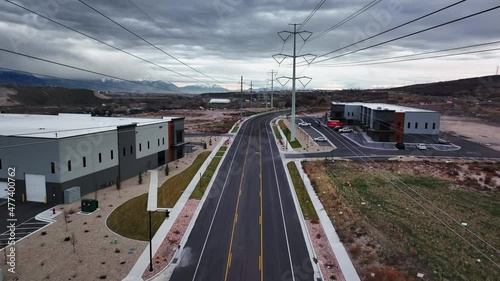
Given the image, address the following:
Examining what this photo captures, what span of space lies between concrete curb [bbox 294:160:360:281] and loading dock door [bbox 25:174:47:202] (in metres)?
29.4

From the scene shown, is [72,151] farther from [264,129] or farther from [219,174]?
[264,129]

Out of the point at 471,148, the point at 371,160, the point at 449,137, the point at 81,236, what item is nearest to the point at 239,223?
the point at 81,236

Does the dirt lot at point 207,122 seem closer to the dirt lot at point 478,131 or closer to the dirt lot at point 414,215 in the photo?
the dirt lot at point 414,215

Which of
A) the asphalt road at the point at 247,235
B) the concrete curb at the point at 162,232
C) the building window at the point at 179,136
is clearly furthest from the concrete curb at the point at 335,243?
the building window at the point at 179,136

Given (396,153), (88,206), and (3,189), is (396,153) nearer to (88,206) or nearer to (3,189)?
(88,206)

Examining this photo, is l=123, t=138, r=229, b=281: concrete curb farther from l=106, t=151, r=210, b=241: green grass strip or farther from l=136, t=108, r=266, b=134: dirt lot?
l=136, t=108, r=266, b=134: dirt lot

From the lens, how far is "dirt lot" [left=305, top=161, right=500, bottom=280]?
24.4 metres

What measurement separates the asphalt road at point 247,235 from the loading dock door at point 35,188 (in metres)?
17.6

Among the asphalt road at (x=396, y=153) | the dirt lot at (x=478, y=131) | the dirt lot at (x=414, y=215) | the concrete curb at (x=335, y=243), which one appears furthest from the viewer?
the dirt lot at (x=478, y=131)

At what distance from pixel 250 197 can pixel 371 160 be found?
29.7 m

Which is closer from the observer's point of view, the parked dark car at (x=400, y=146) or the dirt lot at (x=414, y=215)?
the dirt lot at (x=414, y=215)

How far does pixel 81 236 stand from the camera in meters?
28.5

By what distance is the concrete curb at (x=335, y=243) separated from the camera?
23.2 meters

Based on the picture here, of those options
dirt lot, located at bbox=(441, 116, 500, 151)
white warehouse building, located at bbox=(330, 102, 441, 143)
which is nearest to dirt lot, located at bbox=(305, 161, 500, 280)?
white warehouse building, located at bbox=(330, 102, 441, 143)
